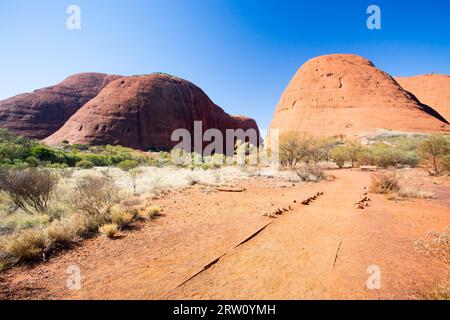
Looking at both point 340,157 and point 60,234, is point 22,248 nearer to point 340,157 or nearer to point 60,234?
point 60,234

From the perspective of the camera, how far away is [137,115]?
42.1 meters

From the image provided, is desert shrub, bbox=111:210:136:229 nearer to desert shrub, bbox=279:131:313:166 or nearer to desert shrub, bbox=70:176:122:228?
desert shrub, bbox=70:176:122:228

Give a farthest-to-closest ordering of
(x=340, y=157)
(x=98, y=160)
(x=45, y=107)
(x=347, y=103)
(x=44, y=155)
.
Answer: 1. (x=45, y=107)
2. (x=347, y=103)
3. (x=98, y=160)
4. (x=340, y=157)
5. (x=44, y=155)

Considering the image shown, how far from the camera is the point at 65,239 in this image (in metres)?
4.36

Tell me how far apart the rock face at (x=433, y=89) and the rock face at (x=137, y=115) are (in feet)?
204

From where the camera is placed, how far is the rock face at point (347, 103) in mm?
37750

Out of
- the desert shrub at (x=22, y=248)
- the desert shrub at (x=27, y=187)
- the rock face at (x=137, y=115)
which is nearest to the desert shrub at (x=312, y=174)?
the desert shrub at (x=27, y=187)

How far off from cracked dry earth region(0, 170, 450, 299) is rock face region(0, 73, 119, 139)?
55982mm

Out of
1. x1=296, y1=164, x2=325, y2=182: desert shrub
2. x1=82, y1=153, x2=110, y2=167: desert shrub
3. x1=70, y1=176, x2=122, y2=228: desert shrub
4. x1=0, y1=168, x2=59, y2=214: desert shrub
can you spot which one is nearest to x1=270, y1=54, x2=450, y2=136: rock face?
x1=296, y1=164, x2=325, y2=182: desert shrub

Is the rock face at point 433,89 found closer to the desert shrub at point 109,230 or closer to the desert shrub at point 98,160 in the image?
the desert shrub at point 98,160

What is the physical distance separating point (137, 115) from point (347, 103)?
4154 centimetres

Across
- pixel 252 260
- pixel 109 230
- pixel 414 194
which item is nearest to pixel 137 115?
pixel 109 230
